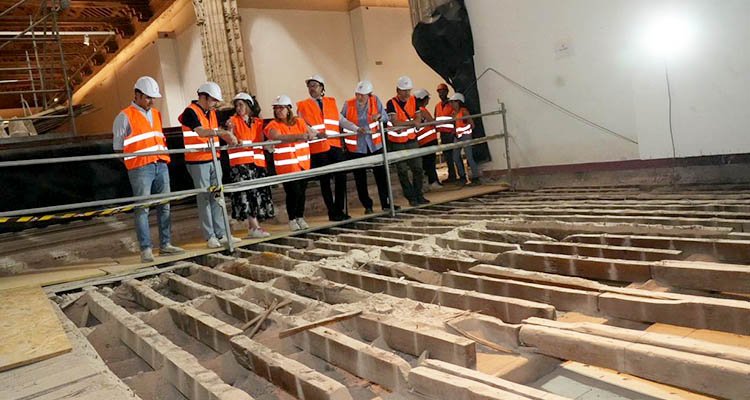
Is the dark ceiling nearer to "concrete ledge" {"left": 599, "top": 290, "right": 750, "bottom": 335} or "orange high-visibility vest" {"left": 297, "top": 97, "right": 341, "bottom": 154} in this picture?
"orange high-visibility vest" {"left": 297, "top": 97, "right": 341, "bottom": 154}

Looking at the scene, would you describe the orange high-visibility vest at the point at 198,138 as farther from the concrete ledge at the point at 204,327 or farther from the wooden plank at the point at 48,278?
the concrete ledge at the point at 204,327

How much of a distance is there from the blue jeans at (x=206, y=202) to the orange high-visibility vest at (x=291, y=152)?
0.68 meters

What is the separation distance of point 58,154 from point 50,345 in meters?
4.23

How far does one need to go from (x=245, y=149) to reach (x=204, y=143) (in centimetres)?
49

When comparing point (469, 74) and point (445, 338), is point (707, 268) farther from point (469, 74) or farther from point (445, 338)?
point (469, 74)

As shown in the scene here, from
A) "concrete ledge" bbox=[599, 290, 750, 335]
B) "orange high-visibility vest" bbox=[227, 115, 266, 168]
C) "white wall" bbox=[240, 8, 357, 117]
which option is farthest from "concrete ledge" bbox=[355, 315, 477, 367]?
"white wall" bbox=[240, 8, 357, 117]

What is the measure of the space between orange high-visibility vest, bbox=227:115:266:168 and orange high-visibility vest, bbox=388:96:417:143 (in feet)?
5.14

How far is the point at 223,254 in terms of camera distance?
16.5ft

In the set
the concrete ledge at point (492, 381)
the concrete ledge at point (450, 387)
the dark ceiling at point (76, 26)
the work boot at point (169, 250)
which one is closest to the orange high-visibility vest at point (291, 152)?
the work boot at point (169, 250)

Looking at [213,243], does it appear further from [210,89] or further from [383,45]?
[383,45]

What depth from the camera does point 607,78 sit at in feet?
20.8

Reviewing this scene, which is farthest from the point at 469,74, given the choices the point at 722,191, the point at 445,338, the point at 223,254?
the point at 445,338

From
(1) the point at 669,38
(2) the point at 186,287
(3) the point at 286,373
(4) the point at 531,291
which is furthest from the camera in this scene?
(1) the point at 669,38

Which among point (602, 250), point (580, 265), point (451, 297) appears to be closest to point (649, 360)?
point (451, 297)
